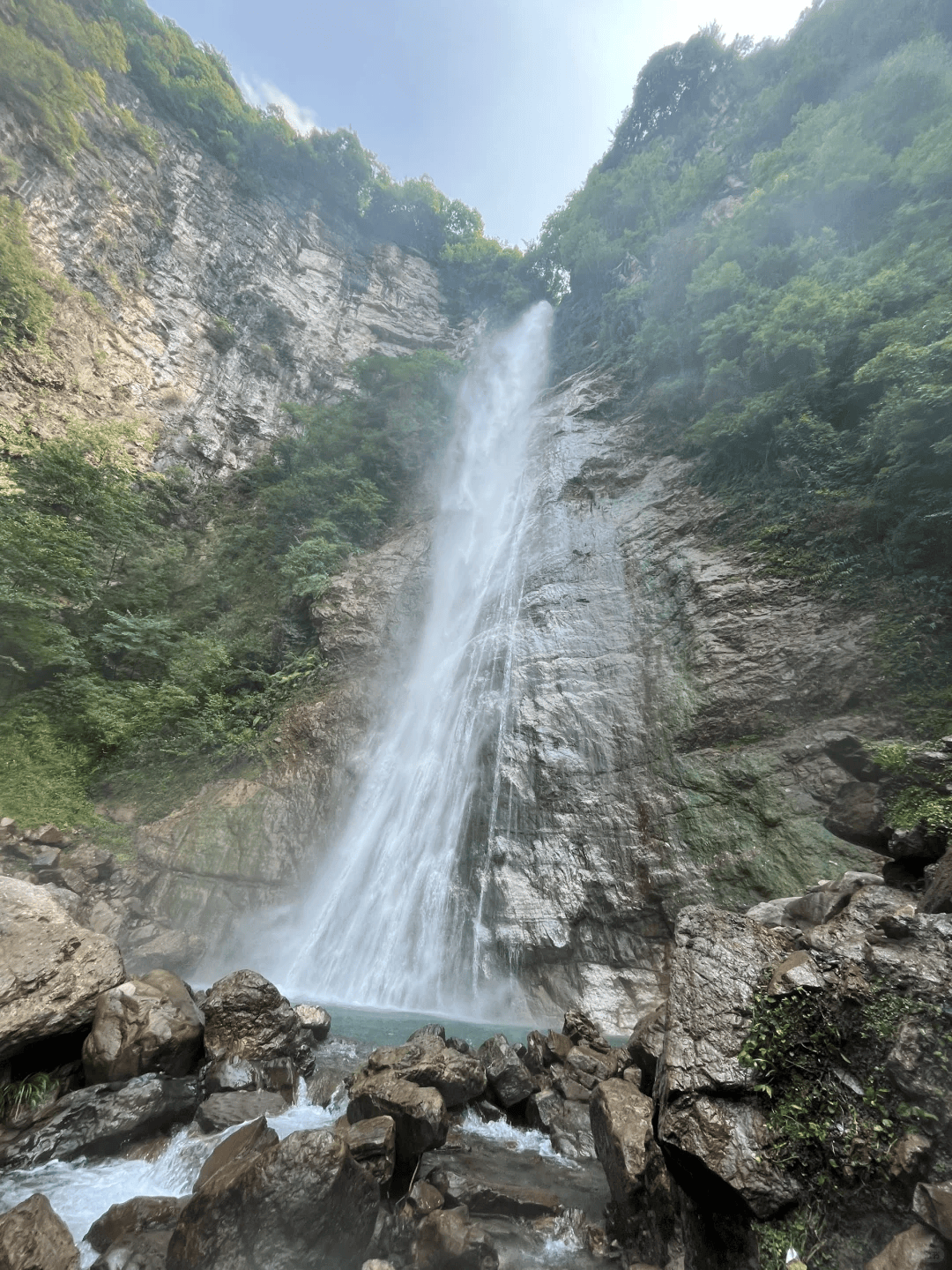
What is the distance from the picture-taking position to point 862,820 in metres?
5.27

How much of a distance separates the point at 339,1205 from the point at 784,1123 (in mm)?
2453

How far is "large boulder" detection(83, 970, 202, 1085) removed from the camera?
13.6 feet

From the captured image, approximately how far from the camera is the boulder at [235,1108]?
390 cm

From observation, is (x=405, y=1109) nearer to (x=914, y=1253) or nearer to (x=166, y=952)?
(x=914, y=1253)

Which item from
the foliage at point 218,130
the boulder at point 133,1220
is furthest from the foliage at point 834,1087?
the foliage at point 218,130

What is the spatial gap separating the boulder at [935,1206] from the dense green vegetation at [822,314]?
7.01 metres

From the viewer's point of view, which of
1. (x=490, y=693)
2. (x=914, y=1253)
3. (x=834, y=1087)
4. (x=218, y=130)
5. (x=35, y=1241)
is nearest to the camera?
(x=914, y=1253)

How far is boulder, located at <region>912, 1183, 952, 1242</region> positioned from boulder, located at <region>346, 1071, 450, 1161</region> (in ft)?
9.44

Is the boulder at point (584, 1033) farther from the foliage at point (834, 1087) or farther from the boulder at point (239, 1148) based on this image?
the boulder at point (239, 1148)

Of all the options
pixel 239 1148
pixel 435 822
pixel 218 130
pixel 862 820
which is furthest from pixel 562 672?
pixel 218 130

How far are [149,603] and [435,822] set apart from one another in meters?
8.89

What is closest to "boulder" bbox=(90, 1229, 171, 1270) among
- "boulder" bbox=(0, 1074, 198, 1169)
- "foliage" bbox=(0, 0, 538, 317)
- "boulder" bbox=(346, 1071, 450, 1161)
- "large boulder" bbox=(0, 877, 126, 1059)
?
"boulder" bbox=(0, 1074, 198, 1169)

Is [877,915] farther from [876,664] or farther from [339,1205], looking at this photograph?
[876,664]

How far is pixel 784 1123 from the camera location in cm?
280
